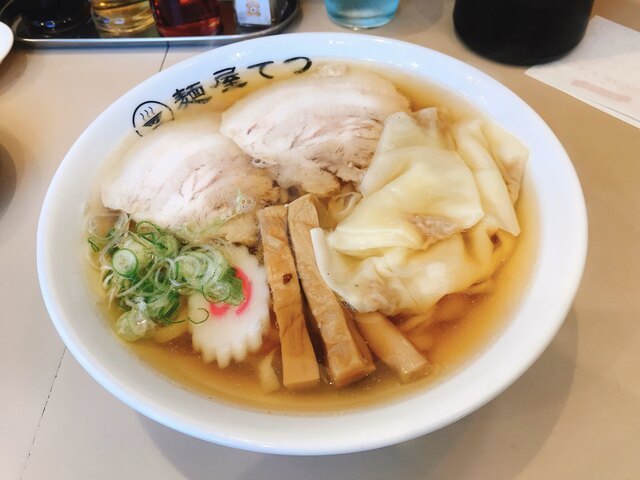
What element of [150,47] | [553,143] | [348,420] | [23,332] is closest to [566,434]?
[348,420]

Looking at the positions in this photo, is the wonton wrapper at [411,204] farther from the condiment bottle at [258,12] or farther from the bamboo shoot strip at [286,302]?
the condiment bottle at [258,12]

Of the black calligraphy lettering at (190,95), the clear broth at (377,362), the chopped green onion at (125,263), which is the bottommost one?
the clear broth at (377,362)

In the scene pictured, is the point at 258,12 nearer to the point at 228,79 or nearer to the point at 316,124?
the point at 228,79

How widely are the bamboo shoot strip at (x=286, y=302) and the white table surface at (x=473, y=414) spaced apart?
0.15 m

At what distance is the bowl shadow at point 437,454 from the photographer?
843 millimetres

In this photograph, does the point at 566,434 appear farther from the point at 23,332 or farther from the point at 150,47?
the point at 150,47

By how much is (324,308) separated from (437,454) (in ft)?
0.99

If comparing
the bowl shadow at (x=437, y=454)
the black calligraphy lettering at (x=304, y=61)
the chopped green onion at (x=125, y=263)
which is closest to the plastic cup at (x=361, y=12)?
the black calligraphy lettering at (x=304, y=61)

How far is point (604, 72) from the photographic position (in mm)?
1485

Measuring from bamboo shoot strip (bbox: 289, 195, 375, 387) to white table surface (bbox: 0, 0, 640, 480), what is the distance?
6.1 inches

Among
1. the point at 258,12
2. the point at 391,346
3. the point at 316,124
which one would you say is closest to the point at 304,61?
the point at 316,124

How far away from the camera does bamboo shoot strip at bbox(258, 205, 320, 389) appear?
843 millimetres

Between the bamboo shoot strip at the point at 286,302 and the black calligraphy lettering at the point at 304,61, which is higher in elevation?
the black calligraphy lettering at the point at 304,61

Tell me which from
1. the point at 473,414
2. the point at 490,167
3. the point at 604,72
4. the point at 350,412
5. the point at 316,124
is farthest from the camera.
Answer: the point at 604,72
